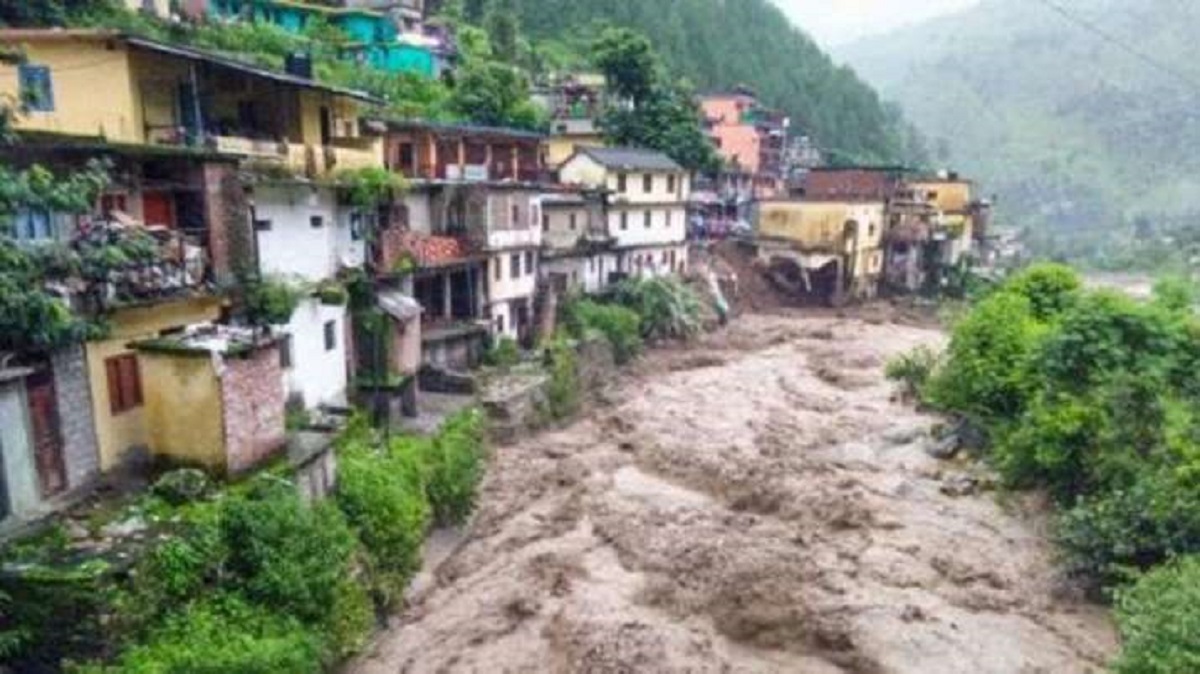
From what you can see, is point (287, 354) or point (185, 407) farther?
point (287, 354)

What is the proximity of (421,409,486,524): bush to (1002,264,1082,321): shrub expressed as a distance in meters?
18.6

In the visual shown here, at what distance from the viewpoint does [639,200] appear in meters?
44.1

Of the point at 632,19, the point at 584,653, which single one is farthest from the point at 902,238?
the point at 584,653

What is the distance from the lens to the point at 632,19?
85312mm

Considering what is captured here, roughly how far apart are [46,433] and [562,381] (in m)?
17.6

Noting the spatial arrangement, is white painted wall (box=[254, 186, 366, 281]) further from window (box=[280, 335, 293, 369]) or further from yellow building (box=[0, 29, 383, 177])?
window (box=[280, 335, 293, 369])

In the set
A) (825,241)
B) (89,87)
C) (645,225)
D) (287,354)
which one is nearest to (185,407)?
(287,354)

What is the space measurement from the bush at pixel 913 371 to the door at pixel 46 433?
28.0 meters

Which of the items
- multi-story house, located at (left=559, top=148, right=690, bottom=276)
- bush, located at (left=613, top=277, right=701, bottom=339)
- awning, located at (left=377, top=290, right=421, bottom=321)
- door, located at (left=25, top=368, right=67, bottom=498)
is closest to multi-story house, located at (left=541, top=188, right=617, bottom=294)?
multi-story house, located at (left=559, top=148, right=690, bottom=276)

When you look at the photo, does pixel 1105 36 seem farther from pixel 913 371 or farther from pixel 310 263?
pixel 310 263

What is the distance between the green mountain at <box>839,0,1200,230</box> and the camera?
12000 cm

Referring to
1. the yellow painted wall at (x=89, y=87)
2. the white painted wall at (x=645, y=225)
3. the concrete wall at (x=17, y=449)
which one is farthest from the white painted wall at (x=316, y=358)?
the white painted wall at (x=645, y=225)

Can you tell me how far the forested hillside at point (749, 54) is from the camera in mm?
81625

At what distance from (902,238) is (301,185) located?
145ft
